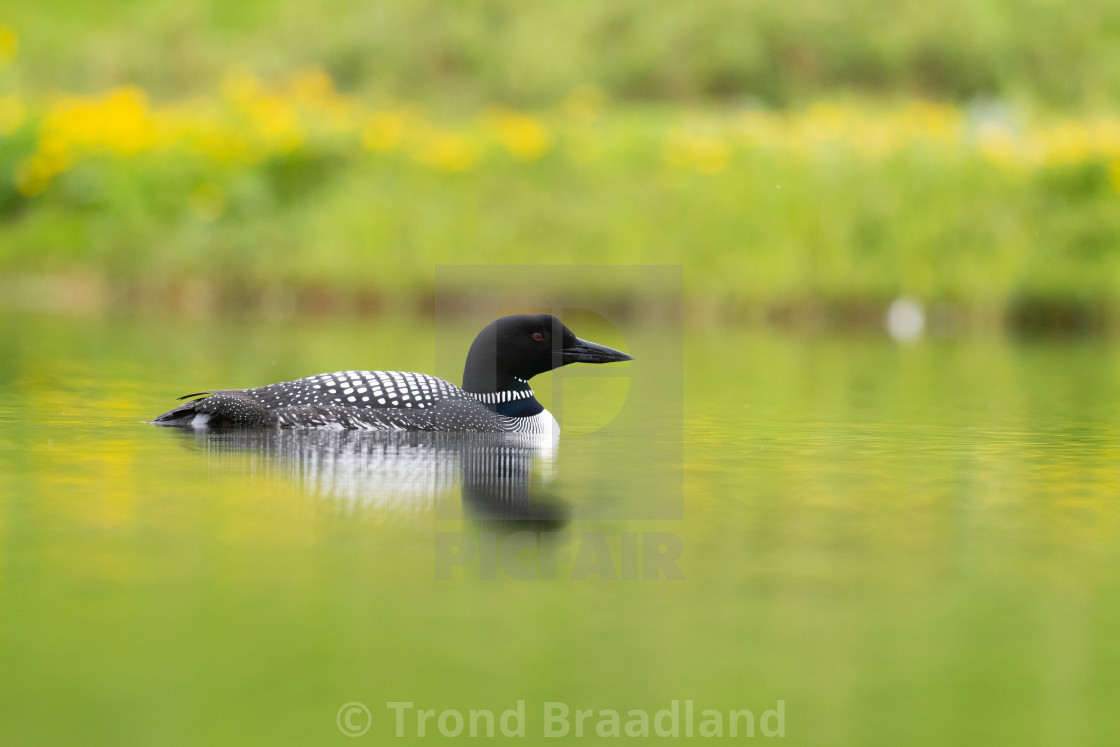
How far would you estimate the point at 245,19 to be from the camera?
59.9 ft

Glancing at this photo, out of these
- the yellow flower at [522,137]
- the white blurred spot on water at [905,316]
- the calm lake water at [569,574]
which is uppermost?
the yellow flower at [522,137]

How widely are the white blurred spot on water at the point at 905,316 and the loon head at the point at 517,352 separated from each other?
5.75 metres

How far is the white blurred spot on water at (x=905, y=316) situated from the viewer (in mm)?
11109

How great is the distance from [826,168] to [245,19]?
30.6 ft

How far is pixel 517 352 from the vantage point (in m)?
5.82

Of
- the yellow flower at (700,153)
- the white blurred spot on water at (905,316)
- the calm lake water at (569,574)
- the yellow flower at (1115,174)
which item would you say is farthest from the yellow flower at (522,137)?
the calm lake water at (569,574)

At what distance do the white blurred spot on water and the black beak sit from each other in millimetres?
5656

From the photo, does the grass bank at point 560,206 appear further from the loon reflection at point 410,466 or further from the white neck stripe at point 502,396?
the loon reflection at point 410,466

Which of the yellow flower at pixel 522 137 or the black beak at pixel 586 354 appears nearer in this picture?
the black beak at pixel 586 354

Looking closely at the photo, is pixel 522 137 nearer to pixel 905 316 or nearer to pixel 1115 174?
pixel 905 316

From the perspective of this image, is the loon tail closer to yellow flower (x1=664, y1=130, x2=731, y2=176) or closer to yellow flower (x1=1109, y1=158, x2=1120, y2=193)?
yellow flower (x1=664, y1=130, x2=731, y2=176)

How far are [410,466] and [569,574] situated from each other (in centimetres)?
163

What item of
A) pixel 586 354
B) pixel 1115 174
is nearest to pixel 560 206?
pixel 1115 174

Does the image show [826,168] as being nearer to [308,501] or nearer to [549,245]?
[549,245]
